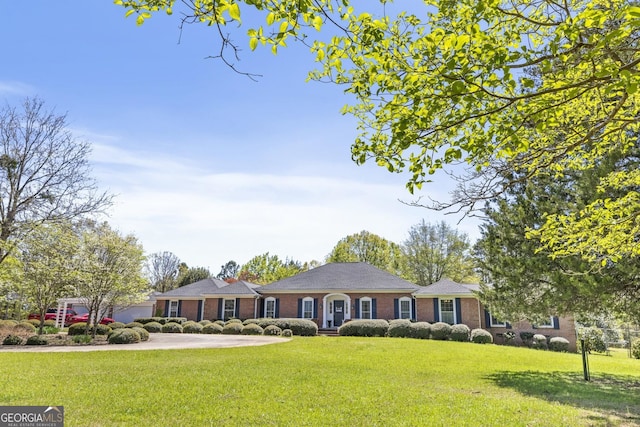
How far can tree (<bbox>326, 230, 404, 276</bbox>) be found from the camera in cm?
5056

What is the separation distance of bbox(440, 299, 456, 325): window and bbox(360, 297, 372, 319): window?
5160 mm

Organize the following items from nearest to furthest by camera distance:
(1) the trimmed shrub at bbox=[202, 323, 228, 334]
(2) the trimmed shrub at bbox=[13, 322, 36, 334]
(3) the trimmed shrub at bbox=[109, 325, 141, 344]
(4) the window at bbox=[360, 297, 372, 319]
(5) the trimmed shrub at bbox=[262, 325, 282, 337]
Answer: (3) the trimmed shrub at bbox=[109, 325, 141, 344] → (2) the trimmed shrub at bbox=[13, 322, 36, 334] → (5) the trimmed shrub at bbox=[262, 325, 282, 337] → (1) the trimmed shrub at bbox=[202, 323, 228, 334] → (4) the window at bbox=[360, 297, 372, 319]

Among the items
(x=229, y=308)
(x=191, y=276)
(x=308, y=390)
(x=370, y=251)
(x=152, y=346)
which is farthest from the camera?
(x=191, y=276)

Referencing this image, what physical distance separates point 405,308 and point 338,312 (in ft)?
16.6

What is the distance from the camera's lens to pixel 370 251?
50938 millimetres

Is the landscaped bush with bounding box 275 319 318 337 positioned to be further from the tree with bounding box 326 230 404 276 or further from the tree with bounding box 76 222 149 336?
the tree with bounding box 326 230 404 276

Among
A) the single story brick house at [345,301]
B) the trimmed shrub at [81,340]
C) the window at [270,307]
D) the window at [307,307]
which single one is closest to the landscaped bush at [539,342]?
the single story brick house at [345,301]

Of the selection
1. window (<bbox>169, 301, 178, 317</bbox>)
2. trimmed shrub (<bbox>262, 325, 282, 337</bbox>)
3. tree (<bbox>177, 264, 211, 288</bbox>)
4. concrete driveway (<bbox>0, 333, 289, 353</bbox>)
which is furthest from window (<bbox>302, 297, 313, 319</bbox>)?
tree (<bbox>177, 264, 211, 288</bbox>)

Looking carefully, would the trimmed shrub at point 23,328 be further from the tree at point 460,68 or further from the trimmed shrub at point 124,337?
the tree at point 460,68

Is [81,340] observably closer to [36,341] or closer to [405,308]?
[36,341]

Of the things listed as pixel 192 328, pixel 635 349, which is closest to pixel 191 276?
pixel 192 328

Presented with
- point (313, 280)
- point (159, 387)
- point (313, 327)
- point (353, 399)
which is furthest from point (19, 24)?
point (313, 280)

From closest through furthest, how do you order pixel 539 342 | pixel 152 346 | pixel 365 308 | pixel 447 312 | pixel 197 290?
pixel 152 346, pixel 539 342, pixel 447 312, pixel 365 308, pixel 197 290

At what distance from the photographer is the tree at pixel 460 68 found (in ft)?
10.2
